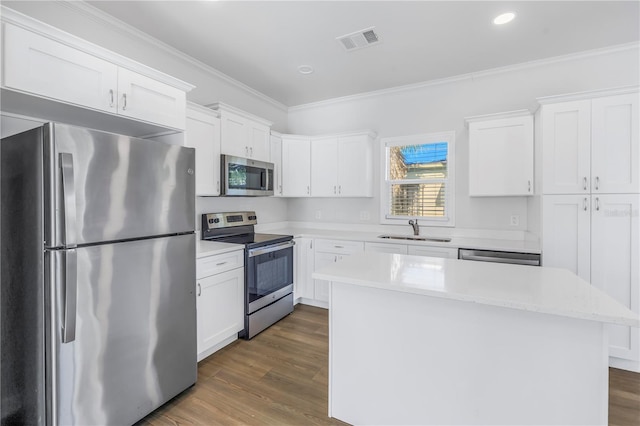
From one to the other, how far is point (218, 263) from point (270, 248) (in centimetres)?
70

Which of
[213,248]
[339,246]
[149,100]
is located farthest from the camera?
[339,246]

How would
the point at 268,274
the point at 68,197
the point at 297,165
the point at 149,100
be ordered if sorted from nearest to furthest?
the point at 68,197 < the point at 149,100 < the point at 268,274 < the point at 297,165

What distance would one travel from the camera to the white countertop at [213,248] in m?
2.46

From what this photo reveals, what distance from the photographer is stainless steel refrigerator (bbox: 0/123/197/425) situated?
4.68ft

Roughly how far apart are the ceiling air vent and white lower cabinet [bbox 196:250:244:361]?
2200 mm

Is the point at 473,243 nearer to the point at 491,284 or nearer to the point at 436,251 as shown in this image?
the point at 436,251

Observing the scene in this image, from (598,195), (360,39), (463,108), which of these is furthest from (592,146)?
(360,39)

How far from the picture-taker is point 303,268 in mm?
3795

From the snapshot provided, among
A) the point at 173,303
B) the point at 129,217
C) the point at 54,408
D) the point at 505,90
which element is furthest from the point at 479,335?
the point at 505,90

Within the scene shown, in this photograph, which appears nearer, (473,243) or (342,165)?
(473,243)

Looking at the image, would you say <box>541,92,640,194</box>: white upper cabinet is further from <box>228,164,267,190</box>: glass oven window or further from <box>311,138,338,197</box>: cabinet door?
<box>228,164,267,190</box>: glass oven window

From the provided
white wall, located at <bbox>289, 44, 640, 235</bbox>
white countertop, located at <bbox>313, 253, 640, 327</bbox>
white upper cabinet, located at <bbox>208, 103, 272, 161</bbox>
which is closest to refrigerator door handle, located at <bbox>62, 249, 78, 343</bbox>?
white countertop, located at <bbox>313, 253, 640, 327</bbox>

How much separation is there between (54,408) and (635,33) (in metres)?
4.97

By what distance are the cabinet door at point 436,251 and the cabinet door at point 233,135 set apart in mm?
2171
